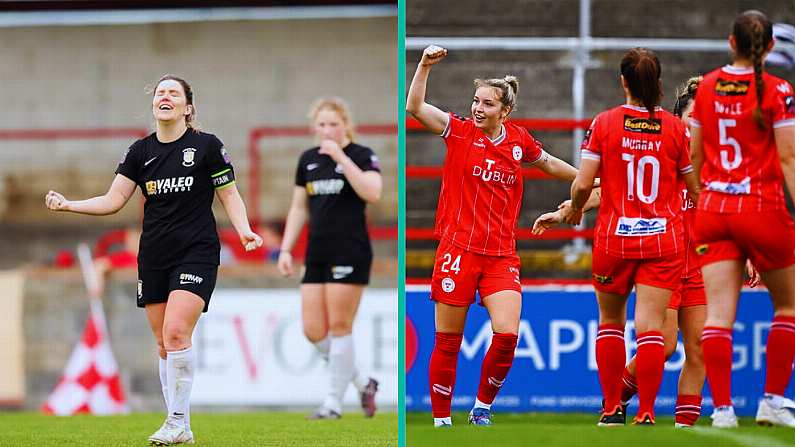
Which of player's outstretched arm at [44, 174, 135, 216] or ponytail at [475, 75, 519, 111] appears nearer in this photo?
ponytail at [475, 75, 519, 111]

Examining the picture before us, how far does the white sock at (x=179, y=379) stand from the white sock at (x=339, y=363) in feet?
7.66

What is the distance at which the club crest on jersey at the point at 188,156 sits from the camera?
611 centimetres

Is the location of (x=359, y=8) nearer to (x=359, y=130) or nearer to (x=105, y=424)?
(x=359, y=130)

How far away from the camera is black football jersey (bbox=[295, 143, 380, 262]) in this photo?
328 inches

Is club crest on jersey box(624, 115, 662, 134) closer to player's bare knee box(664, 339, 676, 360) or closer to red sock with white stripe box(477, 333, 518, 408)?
red sock with white stripe box(477, 333, 518, 408)

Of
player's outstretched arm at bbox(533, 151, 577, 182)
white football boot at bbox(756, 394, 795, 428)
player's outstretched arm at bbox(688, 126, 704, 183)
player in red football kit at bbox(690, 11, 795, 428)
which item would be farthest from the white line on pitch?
player's outstretched arm at bbox(533, 151, 577, 182)

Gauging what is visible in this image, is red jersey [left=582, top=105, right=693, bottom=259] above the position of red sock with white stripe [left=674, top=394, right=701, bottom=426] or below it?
above

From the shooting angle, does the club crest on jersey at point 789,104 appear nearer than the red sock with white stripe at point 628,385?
Yes

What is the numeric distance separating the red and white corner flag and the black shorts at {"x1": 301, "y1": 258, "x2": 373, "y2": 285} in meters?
4.10

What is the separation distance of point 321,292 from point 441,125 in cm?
264

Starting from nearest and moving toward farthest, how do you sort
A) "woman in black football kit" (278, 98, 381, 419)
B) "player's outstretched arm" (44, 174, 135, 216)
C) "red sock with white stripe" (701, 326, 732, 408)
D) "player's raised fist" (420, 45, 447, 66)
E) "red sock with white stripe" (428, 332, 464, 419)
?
"red sock with white stripe" (701, 326, 732, 408)
"player's raised fist" (420, 45, 447, 66)
"red sock with white stripe" (428, 332, 464, 419)
"player's outstretched arm" (44, 174, 135, 216)
"woman in black football kit" (278, 98, 381, 419)

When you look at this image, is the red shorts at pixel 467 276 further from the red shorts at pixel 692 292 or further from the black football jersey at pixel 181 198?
the black football jersey at pixel 181 198

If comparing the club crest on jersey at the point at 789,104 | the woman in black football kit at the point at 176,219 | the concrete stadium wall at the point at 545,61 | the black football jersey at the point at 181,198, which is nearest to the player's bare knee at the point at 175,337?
the woman in black football kit at the point at 176,219

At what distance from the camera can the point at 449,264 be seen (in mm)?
6070
